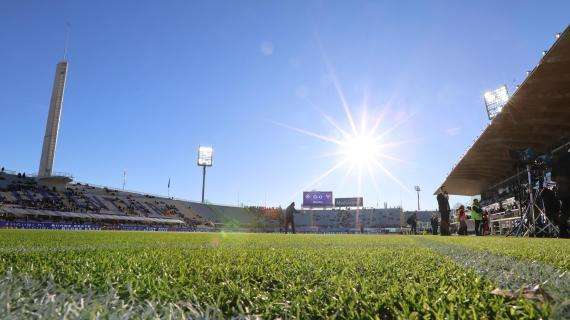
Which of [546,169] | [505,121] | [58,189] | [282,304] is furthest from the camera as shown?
[58,189]

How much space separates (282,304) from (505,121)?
2529cm

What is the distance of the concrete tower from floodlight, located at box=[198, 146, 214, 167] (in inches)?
1186

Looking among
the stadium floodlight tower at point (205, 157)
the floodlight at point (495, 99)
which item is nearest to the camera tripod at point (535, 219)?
the floodlight at point (495, 99)

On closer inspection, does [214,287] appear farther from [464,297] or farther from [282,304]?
[464,297]

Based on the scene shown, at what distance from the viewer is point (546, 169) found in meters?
13.3

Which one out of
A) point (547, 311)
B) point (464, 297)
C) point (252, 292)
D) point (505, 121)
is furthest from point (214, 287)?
point (505, 121)

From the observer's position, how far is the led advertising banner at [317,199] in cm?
8050

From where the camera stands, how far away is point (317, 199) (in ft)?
265

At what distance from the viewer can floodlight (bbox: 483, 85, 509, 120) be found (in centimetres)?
4916

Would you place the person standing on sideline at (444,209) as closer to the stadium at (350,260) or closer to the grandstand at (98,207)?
the stadium at (350,260)

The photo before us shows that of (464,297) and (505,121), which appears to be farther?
(505,121)

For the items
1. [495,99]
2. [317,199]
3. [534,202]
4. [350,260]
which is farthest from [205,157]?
[350,260]

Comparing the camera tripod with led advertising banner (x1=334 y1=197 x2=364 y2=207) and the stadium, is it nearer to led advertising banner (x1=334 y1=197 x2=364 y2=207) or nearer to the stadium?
the stadium

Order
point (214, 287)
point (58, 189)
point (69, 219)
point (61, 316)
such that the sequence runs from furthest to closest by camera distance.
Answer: point (58, 189) → point (69, 219) → point (214, 287) → point (61, 316)
